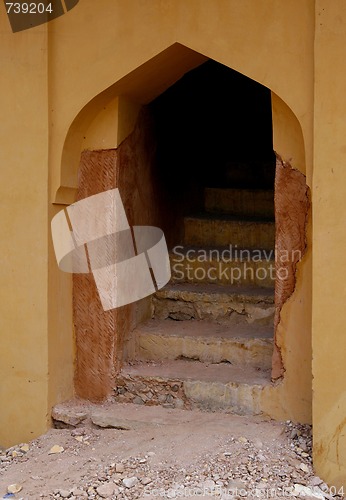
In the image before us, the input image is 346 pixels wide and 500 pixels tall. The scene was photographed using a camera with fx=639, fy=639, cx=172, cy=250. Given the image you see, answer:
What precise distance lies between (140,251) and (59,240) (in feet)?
2.38

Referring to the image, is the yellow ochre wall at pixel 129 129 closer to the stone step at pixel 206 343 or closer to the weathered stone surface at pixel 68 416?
the weathered stone surface at pixel 68 416

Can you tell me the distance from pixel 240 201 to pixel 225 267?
3.56ft

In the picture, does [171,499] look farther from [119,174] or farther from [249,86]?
[249,86]

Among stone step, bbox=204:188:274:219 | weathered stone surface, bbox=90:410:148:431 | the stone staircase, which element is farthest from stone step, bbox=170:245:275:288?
weathered stone surface, bbox=90:410:148:431

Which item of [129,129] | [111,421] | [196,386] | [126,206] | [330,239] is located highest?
[129,129]

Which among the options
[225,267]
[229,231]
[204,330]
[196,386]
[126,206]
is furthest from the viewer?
[229,231]

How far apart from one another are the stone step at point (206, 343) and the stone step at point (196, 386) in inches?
2.7

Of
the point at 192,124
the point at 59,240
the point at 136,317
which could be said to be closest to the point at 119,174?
the point at 59,240

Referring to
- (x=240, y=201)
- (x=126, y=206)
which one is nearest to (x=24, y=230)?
(x=126, y=206)

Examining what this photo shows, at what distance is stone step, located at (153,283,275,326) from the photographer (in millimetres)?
4586

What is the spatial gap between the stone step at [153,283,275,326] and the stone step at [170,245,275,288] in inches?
3.3

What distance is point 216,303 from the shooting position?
15.5 ft

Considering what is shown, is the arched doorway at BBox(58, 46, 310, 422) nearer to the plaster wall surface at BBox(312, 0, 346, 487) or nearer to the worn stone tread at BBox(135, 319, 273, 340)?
the worn stone tread at BBox(135, 319, 273, 340)

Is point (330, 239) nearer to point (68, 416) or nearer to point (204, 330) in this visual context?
point (204, 330)
